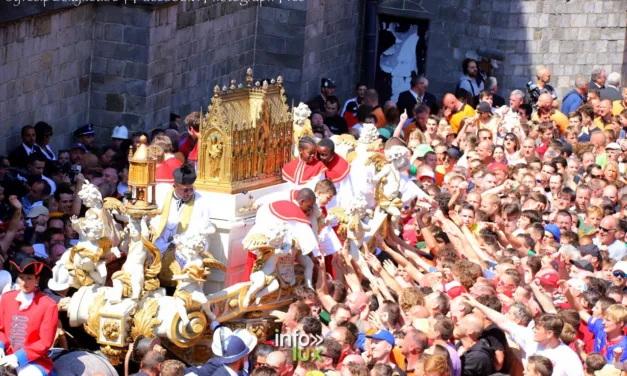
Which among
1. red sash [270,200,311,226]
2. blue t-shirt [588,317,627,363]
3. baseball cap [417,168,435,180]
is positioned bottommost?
baseball cap [417,168,435,180]

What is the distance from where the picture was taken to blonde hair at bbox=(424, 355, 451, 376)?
453 inches

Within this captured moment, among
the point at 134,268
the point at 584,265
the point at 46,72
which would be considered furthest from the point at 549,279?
the point at 46,72

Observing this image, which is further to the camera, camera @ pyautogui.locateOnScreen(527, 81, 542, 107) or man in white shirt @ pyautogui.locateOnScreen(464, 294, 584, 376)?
camera @ pyautogui.locateOnScreen(527, 81, 542, 107)

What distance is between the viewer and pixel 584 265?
15.4 meters

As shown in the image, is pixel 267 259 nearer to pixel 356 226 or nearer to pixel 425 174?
pixel 356 226

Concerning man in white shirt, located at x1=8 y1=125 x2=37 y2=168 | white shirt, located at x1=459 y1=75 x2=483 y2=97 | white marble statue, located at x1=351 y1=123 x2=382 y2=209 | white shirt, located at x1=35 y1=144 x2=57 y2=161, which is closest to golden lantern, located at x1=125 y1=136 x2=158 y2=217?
white marble statue, located at x1=351 y1=123 x2=382 y2=209

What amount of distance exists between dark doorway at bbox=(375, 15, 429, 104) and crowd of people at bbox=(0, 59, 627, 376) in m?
5.68

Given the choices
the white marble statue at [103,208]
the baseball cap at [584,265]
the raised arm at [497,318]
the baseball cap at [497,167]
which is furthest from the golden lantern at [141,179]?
the baseball cap at [497,167]

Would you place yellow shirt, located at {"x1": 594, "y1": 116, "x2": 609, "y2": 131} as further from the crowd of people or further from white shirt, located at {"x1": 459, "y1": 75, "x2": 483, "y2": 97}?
white shirt, located at {"x1": 459, "y1": 75, "x2": 483, "y2": 97}

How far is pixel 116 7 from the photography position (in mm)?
20359

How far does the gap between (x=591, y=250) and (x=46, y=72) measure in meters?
7.06

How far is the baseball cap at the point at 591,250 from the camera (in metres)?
16.0

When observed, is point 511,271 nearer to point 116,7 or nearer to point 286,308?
point 286,308

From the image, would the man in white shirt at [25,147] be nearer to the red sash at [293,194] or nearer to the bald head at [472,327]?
the red sash at [293,194]
